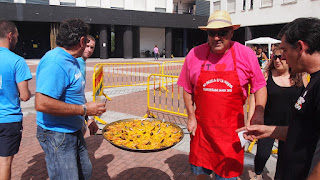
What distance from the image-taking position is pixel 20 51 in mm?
31281

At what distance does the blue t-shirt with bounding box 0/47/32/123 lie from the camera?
3021mm

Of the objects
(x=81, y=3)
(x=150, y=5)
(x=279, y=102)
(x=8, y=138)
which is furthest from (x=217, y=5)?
(x=8, y=138)

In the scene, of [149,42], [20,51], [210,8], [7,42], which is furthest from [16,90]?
[210,8]

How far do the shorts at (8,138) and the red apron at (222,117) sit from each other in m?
2.26

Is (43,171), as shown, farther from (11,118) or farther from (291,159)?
(291,159)

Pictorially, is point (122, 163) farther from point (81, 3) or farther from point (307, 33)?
point (81, 3)

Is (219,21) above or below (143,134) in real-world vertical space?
above

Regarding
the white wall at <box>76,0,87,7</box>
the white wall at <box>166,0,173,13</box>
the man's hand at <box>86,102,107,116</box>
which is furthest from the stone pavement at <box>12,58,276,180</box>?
the white wall at <box>166,0,173,13</box>

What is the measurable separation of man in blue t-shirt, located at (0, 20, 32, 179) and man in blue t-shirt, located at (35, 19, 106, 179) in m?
0.70

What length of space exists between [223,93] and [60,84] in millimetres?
1664

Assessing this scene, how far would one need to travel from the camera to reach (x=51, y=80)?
2307 mm

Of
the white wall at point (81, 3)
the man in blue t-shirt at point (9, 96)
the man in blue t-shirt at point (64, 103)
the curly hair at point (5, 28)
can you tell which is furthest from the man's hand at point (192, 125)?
the white wall at point (81, 3)

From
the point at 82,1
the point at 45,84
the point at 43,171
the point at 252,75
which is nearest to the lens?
the point at 45,84

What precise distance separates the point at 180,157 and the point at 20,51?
3232cm
